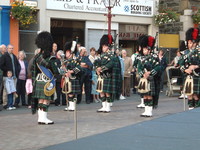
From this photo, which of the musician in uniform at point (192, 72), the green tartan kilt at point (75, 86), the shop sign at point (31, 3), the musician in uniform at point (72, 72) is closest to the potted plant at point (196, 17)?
the shop sign at point (31, 3)

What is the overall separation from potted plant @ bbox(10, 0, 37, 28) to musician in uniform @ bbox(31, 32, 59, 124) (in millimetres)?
6959

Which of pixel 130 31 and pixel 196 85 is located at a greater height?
pixel 130 31

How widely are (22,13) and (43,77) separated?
7.37 metres

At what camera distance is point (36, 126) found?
9109 millimetres

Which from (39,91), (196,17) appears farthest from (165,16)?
(39,91)

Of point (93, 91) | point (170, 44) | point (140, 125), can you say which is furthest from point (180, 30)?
point (140, 125)

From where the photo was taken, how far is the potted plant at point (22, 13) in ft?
52.9

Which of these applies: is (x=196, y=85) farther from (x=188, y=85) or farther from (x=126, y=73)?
(x=126, y=73)

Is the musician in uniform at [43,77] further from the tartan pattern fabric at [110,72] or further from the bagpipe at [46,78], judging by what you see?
the tartan pattern fabric at [110,72]

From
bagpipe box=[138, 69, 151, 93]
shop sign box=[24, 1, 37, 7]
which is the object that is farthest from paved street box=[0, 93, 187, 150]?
shop sign box=[24, 1, 37, 7]

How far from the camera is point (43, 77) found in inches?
366

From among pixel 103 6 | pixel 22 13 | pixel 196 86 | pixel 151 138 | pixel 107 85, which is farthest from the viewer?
pixel 103 6

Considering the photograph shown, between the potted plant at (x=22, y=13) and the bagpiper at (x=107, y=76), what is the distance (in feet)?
17.6

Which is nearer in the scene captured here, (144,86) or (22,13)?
(144,86)
